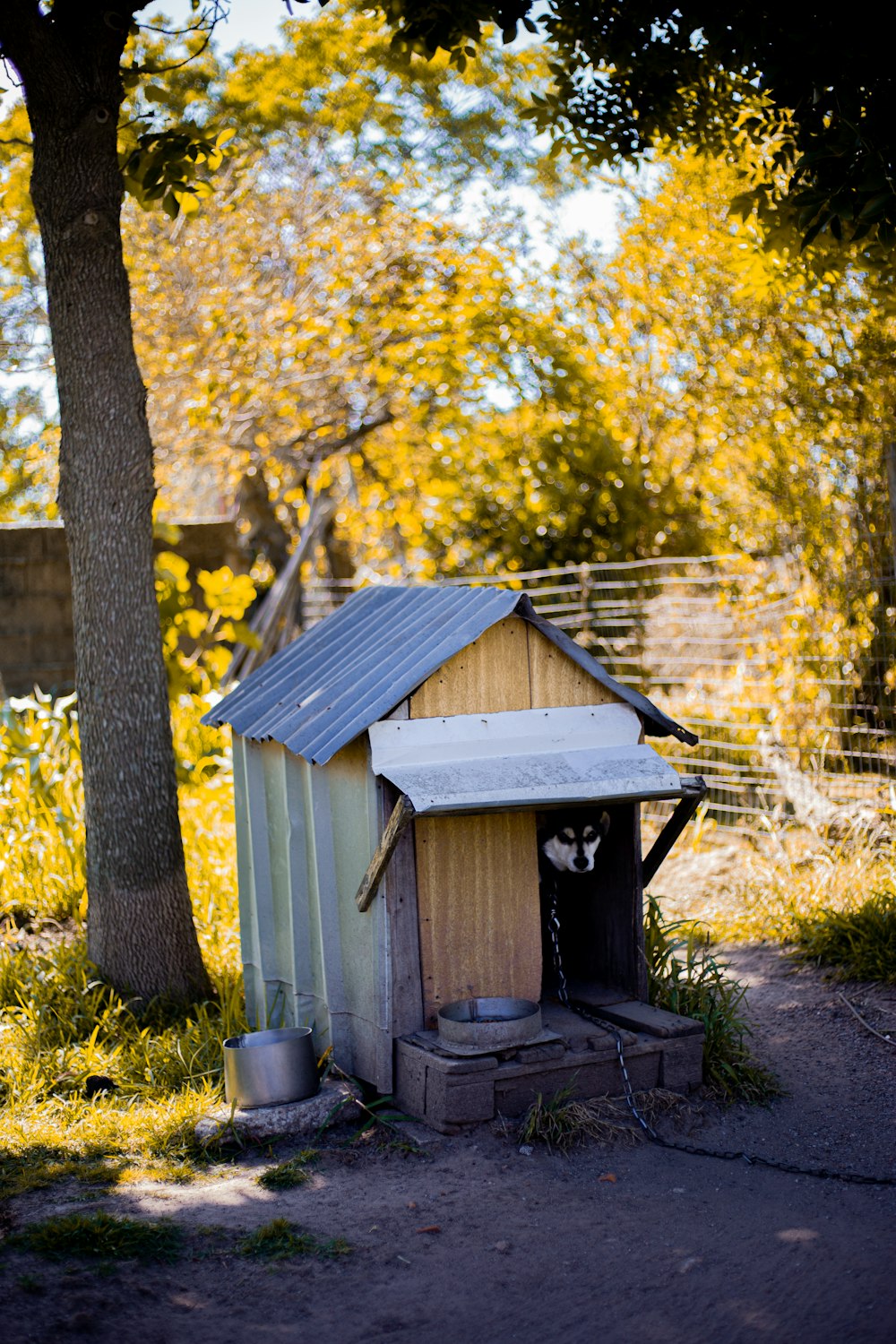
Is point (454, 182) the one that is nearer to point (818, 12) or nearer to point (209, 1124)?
point (818, 12)

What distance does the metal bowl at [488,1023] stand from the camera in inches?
164

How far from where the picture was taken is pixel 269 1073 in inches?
170

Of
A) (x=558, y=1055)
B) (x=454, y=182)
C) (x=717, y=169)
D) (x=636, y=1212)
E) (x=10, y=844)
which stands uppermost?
(x=454, y=182)

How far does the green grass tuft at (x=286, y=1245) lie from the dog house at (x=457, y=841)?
28.4 inches

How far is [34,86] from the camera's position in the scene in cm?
537

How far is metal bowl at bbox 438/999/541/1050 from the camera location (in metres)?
4.18

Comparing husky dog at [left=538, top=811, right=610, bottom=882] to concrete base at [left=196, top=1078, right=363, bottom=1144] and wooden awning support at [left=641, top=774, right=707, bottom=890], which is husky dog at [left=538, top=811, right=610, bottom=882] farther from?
concrete base at [left=196, top=1078, right=363, bottom=1144]

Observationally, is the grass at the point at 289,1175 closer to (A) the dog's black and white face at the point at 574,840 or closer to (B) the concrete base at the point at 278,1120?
(B) the concrete base at the point at 278,1120

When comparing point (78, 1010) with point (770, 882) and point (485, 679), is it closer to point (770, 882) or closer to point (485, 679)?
point (485, 679)

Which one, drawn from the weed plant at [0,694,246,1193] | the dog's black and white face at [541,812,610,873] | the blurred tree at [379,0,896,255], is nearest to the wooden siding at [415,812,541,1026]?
the dog's black and white face at [541,812,610,873]

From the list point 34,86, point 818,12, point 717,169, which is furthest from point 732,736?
point 34,86

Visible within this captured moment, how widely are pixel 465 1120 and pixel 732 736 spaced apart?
5.16 m

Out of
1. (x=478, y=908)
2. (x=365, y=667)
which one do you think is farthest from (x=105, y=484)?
(x=478, y=908)

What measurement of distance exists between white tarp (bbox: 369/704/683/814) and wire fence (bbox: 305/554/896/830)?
2815mm
